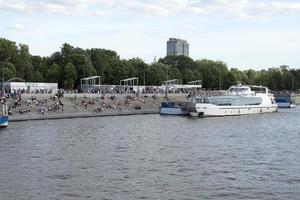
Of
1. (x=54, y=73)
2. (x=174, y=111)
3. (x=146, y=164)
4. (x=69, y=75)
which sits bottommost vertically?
(x=146, y=164)

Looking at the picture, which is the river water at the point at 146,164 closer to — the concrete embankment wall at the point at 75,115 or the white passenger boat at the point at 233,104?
the concrete embankment wall at the point at 75,115

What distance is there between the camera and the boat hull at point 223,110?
10462cm

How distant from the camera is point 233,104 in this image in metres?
114

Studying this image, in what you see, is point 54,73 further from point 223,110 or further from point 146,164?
point 146,164

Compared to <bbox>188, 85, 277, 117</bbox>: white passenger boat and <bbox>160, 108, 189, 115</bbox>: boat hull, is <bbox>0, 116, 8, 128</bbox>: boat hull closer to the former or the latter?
<bbox>188, 85, 277, 117</bbox>: white passenger boat

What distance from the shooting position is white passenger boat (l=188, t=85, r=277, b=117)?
105062mm

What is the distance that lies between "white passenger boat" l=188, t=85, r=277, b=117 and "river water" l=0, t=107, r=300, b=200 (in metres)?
34.6

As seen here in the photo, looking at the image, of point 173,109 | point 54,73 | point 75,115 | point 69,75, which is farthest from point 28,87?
point 54,73

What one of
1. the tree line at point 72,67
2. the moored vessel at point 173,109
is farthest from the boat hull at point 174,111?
the tree line at point 72,67

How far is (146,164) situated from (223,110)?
2646 inches

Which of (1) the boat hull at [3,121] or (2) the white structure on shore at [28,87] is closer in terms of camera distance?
(1) the boat hull at [3,121]

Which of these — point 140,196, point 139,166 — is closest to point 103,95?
point 139,166

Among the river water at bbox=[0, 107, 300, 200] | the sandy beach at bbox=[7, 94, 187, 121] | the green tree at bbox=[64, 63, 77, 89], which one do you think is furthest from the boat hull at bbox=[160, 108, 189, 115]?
the green tree at bbox=[64, 63, 77, 89]

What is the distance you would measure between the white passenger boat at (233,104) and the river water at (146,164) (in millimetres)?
34623
